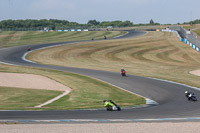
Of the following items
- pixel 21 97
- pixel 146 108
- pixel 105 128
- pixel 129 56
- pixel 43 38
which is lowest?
pixel 129 56

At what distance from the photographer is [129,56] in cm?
6069

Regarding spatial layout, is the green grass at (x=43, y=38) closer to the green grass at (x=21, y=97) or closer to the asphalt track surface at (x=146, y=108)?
the asphalt track surface at (x=146, y=108)

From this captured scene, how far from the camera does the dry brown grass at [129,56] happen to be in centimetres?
4819

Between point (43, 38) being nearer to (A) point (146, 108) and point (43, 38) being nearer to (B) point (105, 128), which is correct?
(A) point (146, 108)

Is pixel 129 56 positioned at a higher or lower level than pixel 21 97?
lower

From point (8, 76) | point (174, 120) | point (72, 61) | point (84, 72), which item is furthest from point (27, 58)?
point (174, 120)

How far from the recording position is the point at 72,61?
5525 cm

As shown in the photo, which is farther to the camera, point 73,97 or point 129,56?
point 129,56

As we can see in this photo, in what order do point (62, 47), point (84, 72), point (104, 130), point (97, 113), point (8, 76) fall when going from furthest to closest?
point (62, 47), point (84, 72), point (8, 76), point (97, 113), point (104, 130)

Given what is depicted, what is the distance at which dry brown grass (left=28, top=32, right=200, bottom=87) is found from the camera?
48.2 meters

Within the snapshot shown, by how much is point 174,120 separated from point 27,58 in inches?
1724

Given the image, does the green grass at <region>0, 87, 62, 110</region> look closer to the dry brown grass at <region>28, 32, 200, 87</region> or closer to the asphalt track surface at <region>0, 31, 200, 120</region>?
the asphalt track surface at <region>0, 31, 200, 120</region>

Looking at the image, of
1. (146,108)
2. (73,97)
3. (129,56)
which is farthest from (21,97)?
(129,56)

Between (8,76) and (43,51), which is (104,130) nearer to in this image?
(8,76)
